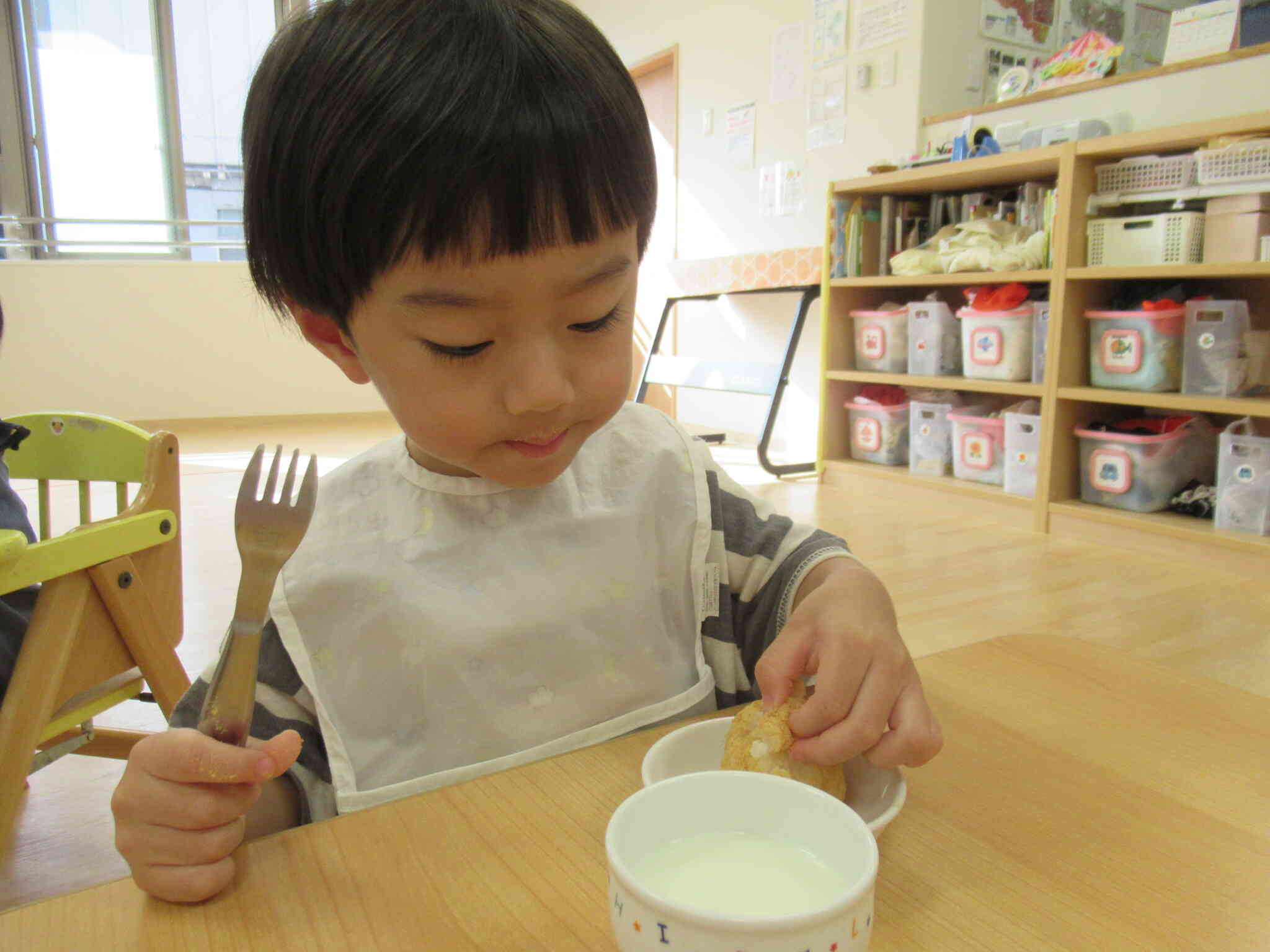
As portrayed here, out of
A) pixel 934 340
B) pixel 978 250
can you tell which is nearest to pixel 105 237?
pixel 934 340

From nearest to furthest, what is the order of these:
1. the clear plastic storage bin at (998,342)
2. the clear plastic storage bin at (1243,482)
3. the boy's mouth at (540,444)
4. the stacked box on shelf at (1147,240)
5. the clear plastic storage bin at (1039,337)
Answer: the boy's mouth at (540,444) < the clear plastic storage bin at (1243,482) < the stacked box on shelf at (1147,240) < the clear plastic storage bin at (1039,337) < the clear plastic storage bin at (998,342)

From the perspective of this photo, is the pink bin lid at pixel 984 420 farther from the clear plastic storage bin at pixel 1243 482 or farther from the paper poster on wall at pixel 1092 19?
the paper poster on wall at pixel 1092 19

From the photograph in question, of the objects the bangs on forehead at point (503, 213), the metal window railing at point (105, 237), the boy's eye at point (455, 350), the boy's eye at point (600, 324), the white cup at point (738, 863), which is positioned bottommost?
the white cup at point (738, 863)

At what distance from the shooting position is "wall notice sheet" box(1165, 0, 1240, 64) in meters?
2.55

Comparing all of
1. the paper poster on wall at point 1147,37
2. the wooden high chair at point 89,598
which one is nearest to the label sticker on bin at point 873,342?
the paper poster on wall at point 1147,37

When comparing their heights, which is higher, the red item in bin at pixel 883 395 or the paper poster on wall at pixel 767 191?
the paper poster on wall at pixel 767 191

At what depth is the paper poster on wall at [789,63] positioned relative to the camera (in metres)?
3.98

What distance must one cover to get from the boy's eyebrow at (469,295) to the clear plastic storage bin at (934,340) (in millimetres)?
2846

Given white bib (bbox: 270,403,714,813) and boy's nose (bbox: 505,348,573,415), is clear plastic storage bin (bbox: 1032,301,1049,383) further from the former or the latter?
boy's nose (bbox: 505,348,573,415)

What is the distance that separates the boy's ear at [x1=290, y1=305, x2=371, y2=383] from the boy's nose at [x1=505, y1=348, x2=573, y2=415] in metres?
0.14

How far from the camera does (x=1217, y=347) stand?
8.05ft

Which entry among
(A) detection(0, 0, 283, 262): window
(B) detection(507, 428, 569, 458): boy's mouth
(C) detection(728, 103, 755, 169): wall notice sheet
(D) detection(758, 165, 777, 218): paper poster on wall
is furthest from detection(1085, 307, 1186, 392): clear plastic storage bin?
(A) detection(0, 0, 283, 262): window

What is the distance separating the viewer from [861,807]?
1.53ft

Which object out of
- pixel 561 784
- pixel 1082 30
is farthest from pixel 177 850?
pixel 1082 30
